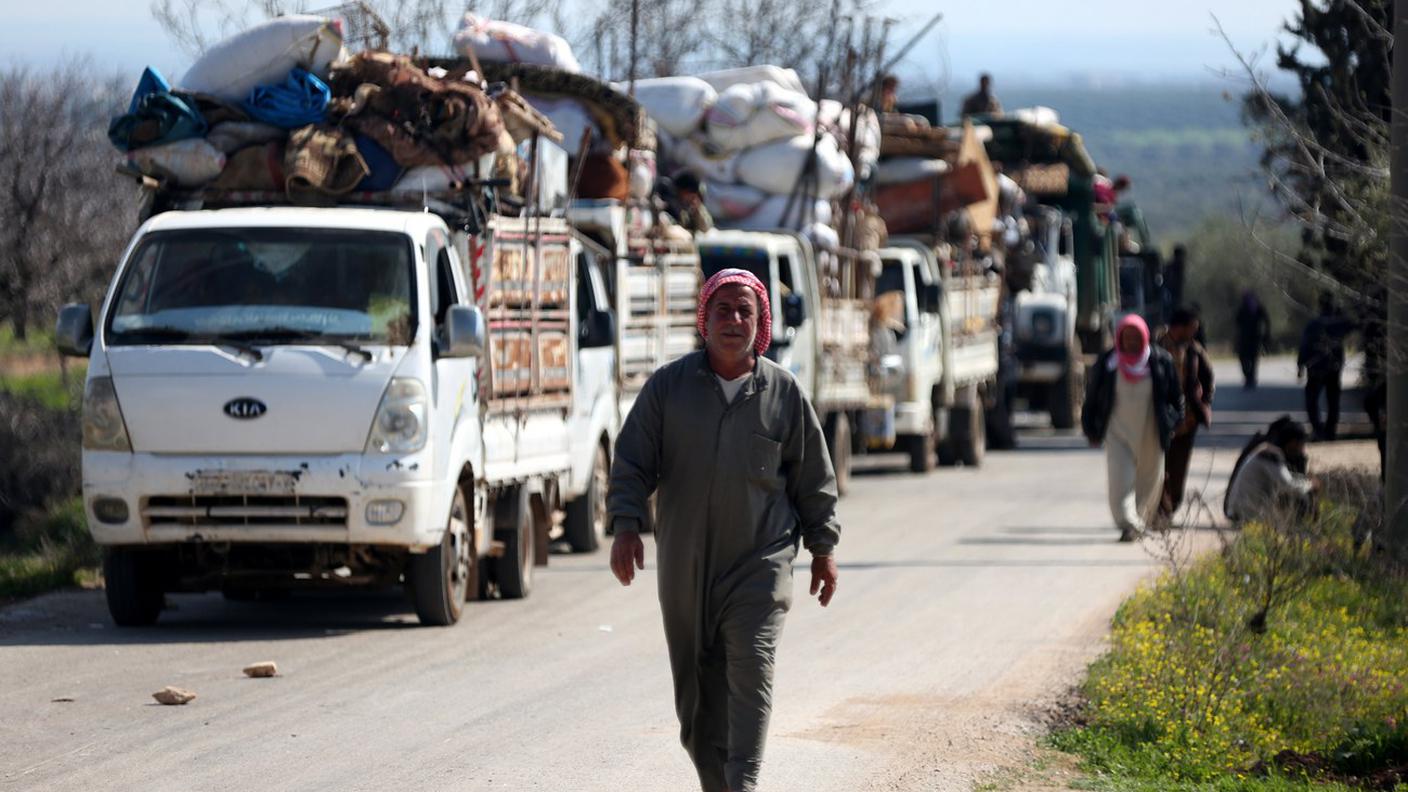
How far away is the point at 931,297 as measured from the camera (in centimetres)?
2380

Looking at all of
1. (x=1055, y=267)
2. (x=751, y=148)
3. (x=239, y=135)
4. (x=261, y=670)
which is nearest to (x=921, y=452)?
(x=751, y=148)

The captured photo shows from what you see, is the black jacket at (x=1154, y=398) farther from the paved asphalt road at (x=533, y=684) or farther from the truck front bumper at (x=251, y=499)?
the truck front bumper at (x=251, y=499)

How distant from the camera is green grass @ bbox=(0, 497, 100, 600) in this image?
43.5 ft

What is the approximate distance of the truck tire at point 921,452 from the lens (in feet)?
78.8

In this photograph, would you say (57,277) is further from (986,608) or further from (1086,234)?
(1086,234)

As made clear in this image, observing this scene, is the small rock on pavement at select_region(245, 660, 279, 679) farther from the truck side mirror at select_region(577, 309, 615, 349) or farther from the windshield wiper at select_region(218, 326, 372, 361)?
the truck side mirror at select_region(577, 309, 615, 349)

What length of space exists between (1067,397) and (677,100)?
11.4 meters

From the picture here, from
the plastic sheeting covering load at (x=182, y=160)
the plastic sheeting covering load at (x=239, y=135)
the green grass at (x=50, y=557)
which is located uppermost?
the plastic sheeting covering load at (x=239, y=135)

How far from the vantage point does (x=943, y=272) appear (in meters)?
25.0

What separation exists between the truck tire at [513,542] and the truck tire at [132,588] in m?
2.22

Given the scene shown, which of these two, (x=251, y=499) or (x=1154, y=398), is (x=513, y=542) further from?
(x=1154, y=398)

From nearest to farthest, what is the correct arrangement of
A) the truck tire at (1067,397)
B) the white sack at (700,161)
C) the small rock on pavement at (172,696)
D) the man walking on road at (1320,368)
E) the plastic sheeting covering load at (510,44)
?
the small rock on pavement at (172,696)
the plastic sheeting covering load at (510,44)
the man walking on road at (1320,368)
the white sack at (700,161)
the truck tire at (1067,397)

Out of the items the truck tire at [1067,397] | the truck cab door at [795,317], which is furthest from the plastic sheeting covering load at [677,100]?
the truck tire at [1067,397]

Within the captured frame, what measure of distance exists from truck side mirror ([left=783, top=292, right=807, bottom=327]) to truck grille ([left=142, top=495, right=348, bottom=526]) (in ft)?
28.4
